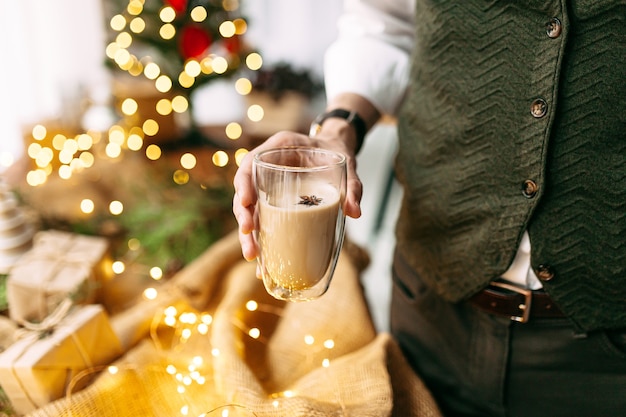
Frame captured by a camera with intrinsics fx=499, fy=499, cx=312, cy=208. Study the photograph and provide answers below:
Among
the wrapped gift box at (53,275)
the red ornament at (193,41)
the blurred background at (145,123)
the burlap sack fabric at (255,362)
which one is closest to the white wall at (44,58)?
the blurred background at (145,123)

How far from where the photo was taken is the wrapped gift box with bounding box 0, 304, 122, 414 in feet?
2.57

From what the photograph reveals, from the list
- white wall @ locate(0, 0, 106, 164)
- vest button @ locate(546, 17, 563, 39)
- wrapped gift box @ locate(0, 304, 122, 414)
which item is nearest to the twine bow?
wrapped gift box @ locate(0, 304, 122, 414)

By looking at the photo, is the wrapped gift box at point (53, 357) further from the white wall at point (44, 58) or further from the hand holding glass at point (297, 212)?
the white wall at point (44, 58)

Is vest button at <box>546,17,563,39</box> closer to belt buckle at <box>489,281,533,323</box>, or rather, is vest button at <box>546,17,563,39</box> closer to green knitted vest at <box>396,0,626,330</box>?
green knitted vest at <box>396,0,626,330</box>

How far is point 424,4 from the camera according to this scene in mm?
823

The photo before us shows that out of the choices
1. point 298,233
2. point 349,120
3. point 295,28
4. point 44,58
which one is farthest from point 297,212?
point 295,28

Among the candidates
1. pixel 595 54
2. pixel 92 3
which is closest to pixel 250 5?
pixel 92 3

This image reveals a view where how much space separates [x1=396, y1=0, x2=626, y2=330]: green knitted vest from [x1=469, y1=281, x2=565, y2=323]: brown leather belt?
0.08ft

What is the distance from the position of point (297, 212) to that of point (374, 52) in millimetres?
465

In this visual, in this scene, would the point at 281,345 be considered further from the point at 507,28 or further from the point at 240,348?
the point at 507,28

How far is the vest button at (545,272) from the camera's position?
2.48 ft

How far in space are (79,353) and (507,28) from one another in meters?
0.87

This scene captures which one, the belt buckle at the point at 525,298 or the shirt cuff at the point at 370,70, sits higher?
the shirt cuff at the point at 370,70

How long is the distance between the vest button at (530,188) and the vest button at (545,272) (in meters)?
0.11
